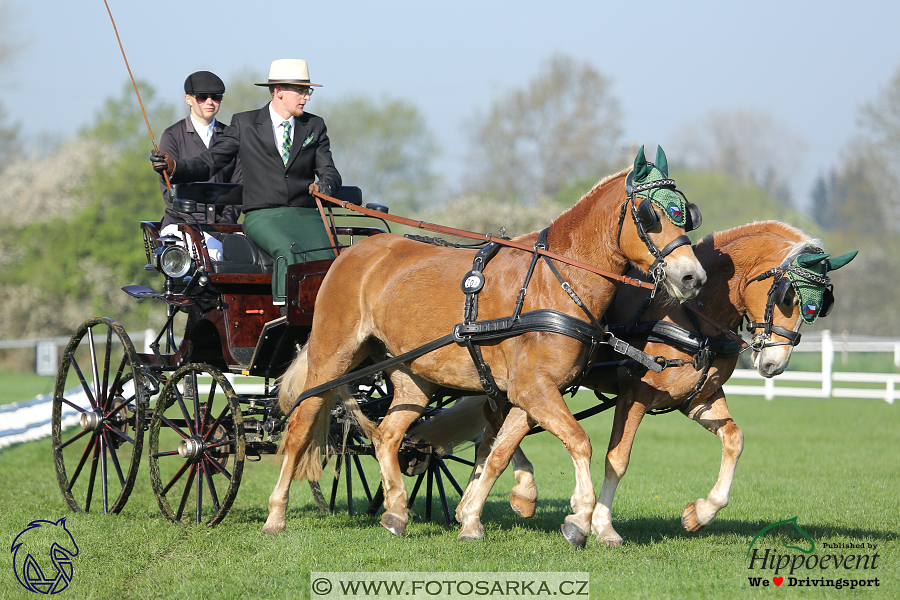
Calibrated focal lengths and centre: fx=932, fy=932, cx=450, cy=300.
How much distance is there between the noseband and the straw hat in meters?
Result: 2.77

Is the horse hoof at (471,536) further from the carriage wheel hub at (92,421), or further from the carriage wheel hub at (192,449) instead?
the carriage wheel hub at (92,421)

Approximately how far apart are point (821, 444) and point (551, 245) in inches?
343

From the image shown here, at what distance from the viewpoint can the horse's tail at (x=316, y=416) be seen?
20.9 feet

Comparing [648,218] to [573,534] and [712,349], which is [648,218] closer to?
[712,349]

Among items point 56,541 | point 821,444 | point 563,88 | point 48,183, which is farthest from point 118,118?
point 56,541

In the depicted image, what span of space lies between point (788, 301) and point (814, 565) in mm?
1515

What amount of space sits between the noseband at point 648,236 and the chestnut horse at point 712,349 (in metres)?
0.86

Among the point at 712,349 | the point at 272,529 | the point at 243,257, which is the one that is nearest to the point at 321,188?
the point at 243,257

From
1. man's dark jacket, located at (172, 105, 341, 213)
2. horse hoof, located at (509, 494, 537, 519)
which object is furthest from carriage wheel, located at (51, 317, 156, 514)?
horse hoof, located at (509, 494, 537, 519)

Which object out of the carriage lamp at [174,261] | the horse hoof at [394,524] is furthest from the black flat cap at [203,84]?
the horse hoof at [394,524]

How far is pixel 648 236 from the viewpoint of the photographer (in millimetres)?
5086

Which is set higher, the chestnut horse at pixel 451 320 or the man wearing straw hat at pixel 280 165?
the man wearing straw hat at pixel 280 165

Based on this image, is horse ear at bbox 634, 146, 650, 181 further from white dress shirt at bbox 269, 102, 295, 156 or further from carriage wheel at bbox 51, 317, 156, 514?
carriage wheel at bbox 51, 317, 156, 514

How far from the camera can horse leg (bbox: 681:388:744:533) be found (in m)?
5.79
